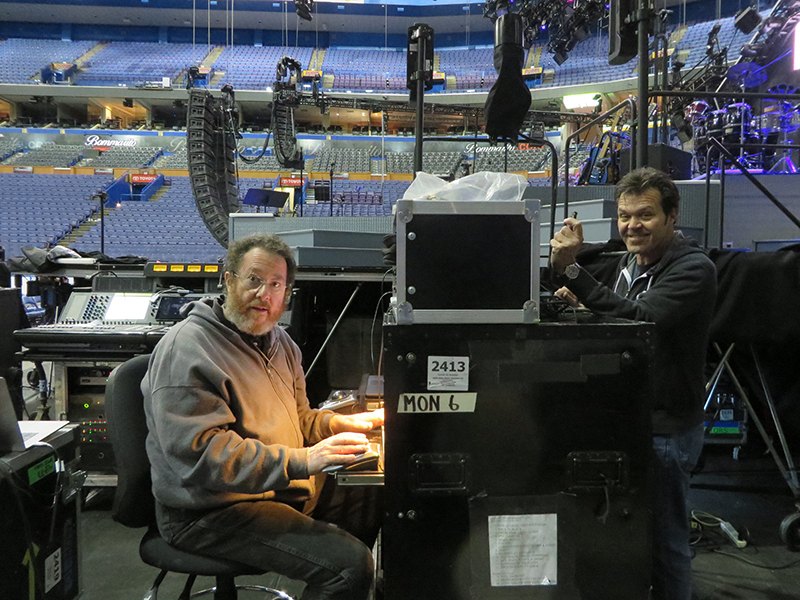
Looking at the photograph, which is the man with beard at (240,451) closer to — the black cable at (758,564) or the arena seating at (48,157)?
the black cable at (758,564)

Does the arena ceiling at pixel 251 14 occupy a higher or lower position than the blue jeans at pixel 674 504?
higher

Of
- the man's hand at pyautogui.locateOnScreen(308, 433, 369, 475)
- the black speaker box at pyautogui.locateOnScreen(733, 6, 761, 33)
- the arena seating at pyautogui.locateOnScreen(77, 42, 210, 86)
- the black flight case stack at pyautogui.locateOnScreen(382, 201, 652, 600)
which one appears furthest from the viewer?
the arena seating at pyautogui.locateOnScreen(77, 42, 210, 86)

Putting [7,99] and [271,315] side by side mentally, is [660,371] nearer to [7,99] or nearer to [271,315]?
[271,315]

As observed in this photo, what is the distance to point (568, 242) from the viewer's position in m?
1.36

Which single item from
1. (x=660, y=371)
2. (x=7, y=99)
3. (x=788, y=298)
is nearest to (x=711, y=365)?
(x=788, y=298)

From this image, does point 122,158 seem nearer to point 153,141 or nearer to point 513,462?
point 153,141

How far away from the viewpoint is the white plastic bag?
120cm

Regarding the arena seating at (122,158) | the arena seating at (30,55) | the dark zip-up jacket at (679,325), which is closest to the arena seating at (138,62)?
the arena seating at (30,55)

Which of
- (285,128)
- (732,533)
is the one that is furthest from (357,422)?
(285,128)

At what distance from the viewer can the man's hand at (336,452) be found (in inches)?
50.2

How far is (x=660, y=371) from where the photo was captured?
153cm

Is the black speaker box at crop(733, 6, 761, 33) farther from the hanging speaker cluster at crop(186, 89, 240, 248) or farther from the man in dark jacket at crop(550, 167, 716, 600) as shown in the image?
the man in dark jacket at crop(550, 167, 716, 600)

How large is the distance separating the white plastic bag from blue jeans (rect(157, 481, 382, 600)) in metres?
0.93

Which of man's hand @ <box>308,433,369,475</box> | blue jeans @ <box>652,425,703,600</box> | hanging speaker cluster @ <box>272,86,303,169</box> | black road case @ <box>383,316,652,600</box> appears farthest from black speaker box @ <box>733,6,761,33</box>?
man's hand @ <box>308,433,369,475</box>
